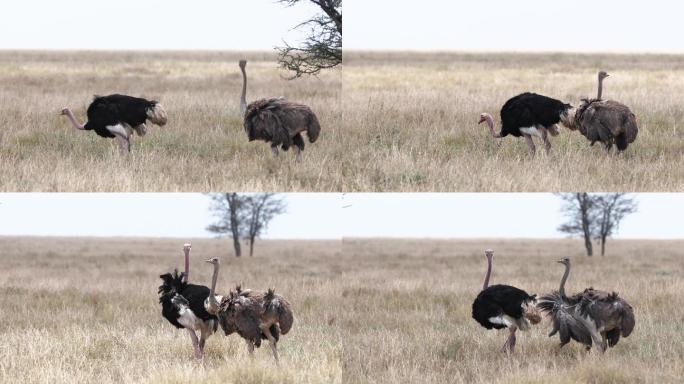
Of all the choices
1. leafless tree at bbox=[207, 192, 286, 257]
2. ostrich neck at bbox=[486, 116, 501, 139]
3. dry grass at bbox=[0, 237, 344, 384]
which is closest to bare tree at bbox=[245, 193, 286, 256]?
leafless tree at bbox=[207, 192, 286, 257]

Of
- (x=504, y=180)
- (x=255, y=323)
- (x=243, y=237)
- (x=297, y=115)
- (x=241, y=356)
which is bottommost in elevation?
(x=243, y=237)

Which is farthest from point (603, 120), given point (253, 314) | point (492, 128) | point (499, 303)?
point (253, 314)

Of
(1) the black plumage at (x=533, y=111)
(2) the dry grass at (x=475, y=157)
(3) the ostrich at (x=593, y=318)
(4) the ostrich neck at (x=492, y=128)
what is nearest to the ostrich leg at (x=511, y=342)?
(3) the ostrich at (x=593, y=318)

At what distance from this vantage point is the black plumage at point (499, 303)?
9.27m

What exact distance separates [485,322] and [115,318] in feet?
19.2

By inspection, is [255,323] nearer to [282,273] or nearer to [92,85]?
[282,273]

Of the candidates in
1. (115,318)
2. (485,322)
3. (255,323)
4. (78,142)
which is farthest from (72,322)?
(485,322)

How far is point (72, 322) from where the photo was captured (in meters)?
12.3

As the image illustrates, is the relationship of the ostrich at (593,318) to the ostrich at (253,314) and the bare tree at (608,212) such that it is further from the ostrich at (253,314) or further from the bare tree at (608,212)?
the bare tree at (608,212)

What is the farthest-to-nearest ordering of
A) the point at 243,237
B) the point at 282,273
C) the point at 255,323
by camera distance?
the point at 243,237
the point at 282,273
the point at 255,323

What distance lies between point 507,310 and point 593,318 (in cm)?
91

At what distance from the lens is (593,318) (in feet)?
29.0

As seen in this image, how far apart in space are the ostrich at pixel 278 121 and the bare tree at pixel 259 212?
13.8 m

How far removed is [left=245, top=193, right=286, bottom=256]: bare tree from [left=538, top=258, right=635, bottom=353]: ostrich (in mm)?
16199
